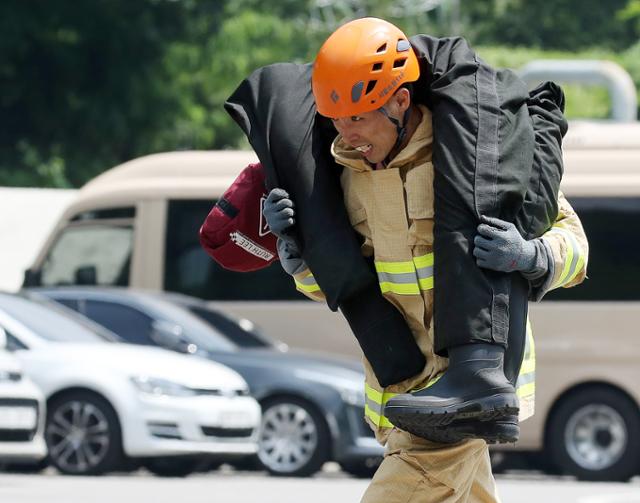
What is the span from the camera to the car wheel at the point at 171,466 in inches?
532

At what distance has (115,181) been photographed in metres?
17.4

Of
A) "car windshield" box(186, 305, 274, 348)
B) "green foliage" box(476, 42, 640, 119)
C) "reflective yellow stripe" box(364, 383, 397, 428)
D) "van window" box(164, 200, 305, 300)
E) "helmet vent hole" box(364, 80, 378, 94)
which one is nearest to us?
"helmet vent hole" box(364, 80, 378, 94)

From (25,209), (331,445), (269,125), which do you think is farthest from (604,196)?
(269,125)

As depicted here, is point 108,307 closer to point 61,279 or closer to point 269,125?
point 61,279

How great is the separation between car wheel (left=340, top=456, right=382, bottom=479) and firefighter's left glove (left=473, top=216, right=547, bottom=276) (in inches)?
376

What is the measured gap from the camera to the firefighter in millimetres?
4102

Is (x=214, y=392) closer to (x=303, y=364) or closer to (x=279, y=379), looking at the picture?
(x=279, y=379)

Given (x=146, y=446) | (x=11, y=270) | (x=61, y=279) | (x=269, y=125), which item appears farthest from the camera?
(x=11, y=270)

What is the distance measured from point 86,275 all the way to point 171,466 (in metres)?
3.91

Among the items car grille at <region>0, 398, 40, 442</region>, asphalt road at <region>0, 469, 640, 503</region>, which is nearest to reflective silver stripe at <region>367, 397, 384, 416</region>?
asphalt road at <region>0, 469, 640, 503</region>

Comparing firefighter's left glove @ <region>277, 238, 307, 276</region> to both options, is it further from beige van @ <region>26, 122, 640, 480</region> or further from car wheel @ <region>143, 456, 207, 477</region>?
beige van @ <region>26, 122, 640, 480</region>

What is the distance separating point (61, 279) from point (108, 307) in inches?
116

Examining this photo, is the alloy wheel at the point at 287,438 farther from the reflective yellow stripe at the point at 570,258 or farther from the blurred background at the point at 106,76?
the blurred background at the point at 106,76

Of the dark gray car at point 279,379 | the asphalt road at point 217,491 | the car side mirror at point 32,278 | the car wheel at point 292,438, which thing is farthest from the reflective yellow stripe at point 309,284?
the car side mirror at point 32,278
